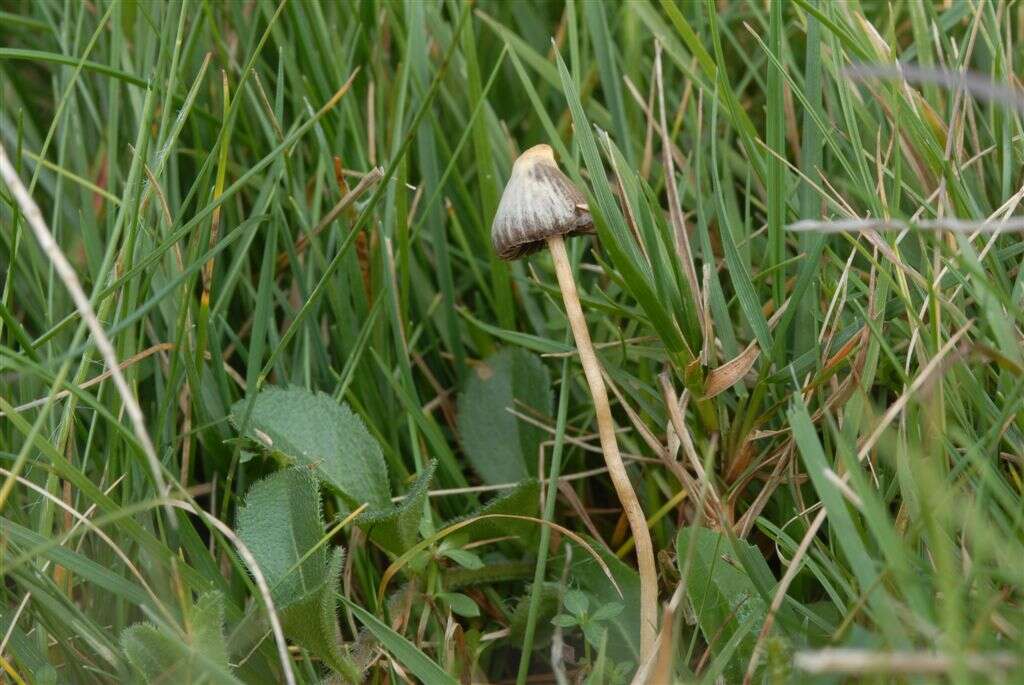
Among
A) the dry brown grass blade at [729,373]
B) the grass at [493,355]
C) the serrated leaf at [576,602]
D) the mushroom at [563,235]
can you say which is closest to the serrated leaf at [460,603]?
the grass at [493,355]

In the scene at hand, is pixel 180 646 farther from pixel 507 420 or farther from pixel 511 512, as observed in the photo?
pixel 507 420

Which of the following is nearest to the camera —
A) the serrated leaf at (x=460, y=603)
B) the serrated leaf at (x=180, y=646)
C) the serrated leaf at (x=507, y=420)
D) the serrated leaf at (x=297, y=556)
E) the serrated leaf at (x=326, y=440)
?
the serrated leaf at (x=180, y=646)

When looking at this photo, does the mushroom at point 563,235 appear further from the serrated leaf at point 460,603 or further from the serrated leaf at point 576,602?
the serrated leaf at point 460,603

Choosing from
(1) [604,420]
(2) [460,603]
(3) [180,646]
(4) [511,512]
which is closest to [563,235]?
(1) [604,420]

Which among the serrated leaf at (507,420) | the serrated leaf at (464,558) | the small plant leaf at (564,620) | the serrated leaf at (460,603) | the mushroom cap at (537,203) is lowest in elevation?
the serrated leaf at (460,603)

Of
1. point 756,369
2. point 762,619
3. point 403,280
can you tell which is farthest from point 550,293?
point 762,619

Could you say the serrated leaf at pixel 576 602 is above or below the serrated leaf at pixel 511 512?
below

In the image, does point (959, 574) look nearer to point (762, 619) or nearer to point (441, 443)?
point (762, 619)
